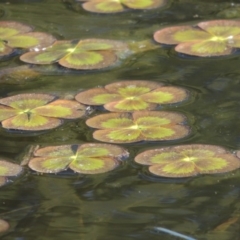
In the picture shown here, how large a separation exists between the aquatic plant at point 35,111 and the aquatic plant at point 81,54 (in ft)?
0.96

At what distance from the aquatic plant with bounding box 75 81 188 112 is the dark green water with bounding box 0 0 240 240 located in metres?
0.06

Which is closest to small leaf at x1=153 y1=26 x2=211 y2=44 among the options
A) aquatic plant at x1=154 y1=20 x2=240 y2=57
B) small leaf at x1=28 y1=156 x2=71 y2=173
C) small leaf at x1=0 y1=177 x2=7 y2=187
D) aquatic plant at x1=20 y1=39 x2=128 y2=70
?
aquatic plant at x1=154 y1=20 x2=240 y2=57

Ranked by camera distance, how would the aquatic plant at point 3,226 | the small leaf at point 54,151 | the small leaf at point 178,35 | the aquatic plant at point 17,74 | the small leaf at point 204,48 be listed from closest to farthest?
1. the aquatic plant at point 3,226
2. the small leaf at point 54,151
3. the aquatic plant at point 17,74
4. the small leaf at point 204,48
5. the small leaf at point 178,35

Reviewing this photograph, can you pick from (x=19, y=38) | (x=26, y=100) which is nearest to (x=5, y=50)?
(x=19, y=38)

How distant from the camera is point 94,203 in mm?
2023

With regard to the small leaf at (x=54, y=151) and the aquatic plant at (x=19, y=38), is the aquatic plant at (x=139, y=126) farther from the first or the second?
the aquatic plant at (x=19, y=38)

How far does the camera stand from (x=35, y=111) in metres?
2.51

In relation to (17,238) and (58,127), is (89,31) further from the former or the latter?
(17,238)

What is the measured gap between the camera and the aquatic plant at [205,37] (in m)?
2.94

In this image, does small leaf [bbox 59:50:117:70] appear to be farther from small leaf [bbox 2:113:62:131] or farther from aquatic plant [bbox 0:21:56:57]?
small leaf [bbox 2:113:62:131]

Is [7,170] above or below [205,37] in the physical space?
below

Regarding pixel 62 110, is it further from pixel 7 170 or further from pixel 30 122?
pixel 7 170

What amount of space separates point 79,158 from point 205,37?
1029mm

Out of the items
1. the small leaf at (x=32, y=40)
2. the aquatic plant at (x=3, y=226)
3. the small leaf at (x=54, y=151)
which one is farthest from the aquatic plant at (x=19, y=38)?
the aquatic plant at (x=3, y=226)
